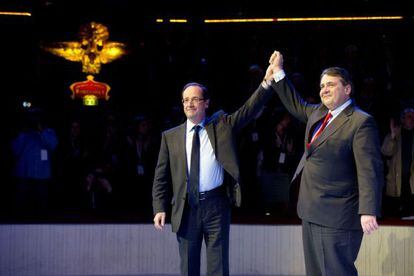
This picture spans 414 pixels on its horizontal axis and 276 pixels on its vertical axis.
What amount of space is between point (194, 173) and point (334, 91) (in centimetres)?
84

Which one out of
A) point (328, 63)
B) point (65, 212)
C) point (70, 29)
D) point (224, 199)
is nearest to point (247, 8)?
point (328, 63)

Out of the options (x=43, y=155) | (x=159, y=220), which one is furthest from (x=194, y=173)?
(x=43, y=155)

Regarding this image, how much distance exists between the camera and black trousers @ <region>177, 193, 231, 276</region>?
322cm

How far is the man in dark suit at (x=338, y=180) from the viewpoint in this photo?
2861 millimetres

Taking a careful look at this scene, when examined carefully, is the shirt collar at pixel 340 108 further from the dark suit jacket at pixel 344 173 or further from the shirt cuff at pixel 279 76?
the shirt cuff at pixel 279 76

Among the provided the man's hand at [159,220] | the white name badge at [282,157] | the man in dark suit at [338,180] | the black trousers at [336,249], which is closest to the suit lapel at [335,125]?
the man in dark suit at [338,180]

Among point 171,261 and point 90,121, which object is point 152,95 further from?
point 171,261

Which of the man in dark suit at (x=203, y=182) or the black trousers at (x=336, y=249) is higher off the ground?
the man in dark suit at (x=203, y=182)

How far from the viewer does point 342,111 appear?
301cm

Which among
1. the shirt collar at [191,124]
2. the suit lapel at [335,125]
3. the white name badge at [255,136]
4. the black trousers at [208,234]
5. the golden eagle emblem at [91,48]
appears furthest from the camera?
the golden eagle emblem at [91,48]

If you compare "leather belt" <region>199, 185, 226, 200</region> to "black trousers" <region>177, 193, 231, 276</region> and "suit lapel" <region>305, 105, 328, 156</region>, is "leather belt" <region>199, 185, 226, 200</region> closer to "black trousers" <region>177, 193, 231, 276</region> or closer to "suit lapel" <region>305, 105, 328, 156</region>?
"black trousers" <region>177, 193, 231, 276</region>

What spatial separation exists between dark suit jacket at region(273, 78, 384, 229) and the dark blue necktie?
56cm

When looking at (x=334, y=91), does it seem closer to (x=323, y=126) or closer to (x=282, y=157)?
(x=323, y=126)

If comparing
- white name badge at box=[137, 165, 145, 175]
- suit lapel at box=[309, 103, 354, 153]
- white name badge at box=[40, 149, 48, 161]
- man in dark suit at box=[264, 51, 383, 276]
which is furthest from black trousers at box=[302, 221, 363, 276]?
white name badge at box=[40, 149, 48, 161]
